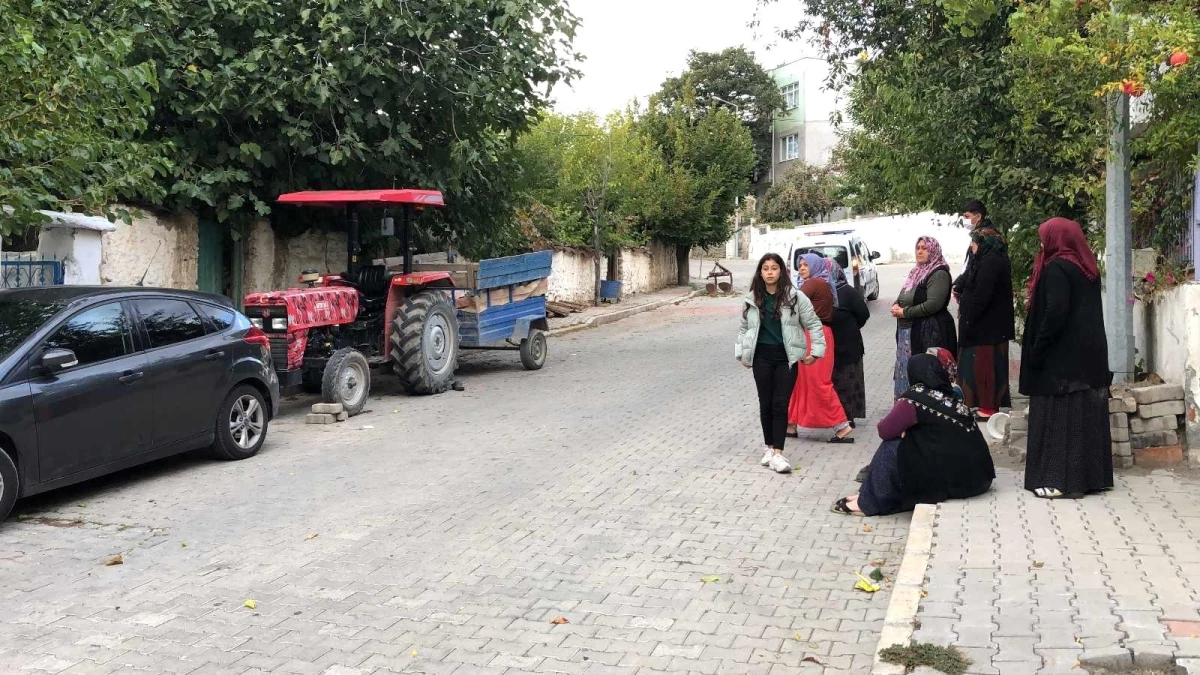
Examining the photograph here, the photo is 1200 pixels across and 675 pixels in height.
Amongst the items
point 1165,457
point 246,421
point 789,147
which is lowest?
point 1165,457

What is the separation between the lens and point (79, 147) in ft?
30.6

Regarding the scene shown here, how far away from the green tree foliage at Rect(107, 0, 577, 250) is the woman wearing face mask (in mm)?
6483

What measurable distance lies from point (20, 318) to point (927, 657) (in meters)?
6.63

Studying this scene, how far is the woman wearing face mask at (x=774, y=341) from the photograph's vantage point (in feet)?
28.5

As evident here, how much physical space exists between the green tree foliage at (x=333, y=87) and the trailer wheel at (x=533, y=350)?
2473 millimetres

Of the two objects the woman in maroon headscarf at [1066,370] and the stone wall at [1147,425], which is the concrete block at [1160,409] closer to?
the stone wall at [1147,425]

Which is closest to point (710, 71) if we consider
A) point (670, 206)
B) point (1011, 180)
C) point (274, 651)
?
point (670, 206)

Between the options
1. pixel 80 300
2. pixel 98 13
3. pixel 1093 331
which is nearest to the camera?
pixel 1093 331

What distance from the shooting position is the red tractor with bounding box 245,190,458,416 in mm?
11398

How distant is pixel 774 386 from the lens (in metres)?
8.72

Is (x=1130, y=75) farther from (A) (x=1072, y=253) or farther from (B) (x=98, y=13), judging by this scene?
(B) (x=98, y=13)

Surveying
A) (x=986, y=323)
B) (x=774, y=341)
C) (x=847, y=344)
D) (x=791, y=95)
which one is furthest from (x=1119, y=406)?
(x=791, y=95)

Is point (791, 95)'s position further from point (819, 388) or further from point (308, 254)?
point (819, 388)

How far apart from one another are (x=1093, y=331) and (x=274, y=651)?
5.28m
